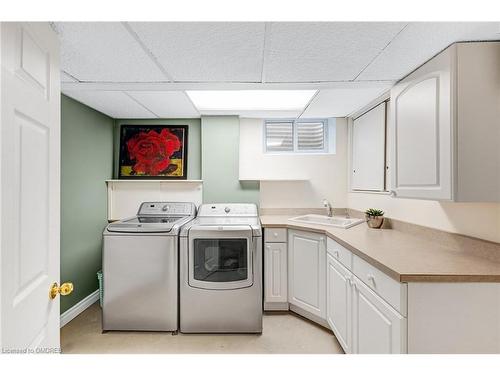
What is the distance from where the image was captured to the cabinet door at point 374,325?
47.5 inches

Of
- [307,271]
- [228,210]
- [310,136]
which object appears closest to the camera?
[307,271]

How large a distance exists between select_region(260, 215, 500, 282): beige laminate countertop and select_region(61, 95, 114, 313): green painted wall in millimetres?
2352

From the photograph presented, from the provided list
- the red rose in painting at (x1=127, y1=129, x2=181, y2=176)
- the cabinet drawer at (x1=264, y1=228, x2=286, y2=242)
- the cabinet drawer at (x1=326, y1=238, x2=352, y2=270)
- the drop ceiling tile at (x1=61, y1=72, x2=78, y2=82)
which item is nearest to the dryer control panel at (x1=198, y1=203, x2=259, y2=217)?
the cabinet drawer at (x1=264, y1=228, x2=286, y2=242)

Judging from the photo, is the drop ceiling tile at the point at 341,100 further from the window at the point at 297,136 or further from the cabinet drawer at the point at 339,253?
the cabinet drawer at the point at 339,253

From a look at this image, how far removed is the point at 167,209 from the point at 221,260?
40.9 inches

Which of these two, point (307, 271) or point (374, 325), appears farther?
point (307, 271)

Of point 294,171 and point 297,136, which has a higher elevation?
point 297,136

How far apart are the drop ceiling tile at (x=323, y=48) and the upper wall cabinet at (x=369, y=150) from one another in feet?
2.83

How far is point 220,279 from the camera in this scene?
223 centimetres

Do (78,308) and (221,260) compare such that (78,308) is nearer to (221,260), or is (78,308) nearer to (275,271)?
(221,260)

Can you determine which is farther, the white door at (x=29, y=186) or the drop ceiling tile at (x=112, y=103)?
the drop ceiling tile at (x=112, y=103)

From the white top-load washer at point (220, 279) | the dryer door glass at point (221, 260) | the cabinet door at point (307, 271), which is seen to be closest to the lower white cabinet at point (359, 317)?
the cabinet door at point (307, 271)

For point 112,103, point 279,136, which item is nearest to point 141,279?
point 112,103

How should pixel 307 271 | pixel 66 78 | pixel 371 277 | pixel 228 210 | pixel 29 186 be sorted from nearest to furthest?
1. pixel 29 186
2. pixel 371 277
3. pixel 66 78
4. pixel 307 271
5. pixel 228 210
